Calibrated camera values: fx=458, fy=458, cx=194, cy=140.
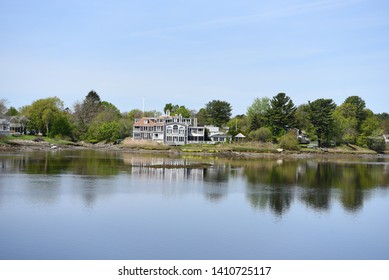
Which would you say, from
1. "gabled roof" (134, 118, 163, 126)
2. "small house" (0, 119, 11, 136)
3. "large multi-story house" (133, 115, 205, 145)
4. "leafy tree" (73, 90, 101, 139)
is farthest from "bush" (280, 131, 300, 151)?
"small house" (0, 119, 11, 136)

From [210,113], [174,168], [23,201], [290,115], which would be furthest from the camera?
[210,113]

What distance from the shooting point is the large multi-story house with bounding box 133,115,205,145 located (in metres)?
83.5

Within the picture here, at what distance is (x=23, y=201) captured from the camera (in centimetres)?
2417

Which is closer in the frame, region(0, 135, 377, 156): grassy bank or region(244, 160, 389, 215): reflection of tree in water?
region(244, 160, 389, 215): reflection of tree in water

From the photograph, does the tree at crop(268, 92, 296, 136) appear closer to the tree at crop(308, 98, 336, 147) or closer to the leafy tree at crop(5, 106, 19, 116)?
the tree at crop(308, 98, 336, 147)

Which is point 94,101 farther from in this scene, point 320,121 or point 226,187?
point 226,187

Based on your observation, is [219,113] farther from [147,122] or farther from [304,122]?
[147,122]

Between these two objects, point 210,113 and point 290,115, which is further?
point 210,113

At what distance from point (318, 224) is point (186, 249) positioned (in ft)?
26.6

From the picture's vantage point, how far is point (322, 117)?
8831 cm

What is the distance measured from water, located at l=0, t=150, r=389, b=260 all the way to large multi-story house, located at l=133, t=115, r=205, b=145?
4556cm

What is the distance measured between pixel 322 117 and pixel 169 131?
2971 centimetres

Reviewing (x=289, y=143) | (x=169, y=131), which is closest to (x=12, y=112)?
(x=169, y=131)

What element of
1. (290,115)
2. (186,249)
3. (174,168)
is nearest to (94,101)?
(290,115)
